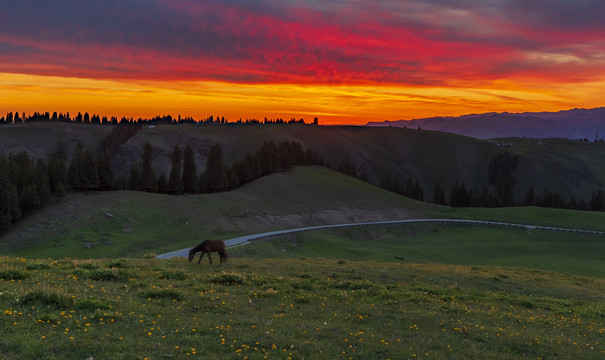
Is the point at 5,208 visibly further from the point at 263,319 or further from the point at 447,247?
the point at 263,319

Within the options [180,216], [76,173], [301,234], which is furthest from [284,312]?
[76,173]

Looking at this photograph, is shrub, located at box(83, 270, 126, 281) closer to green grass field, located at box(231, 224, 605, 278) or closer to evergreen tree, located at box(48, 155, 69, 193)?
green grass field, located at box(231, 224, 605, 278)

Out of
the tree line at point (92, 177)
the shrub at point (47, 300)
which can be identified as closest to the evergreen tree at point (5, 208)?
the tree line at point (92, 177)

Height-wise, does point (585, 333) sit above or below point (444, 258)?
above

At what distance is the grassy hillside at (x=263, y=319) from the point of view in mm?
13008

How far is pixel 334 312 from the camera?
1908 cm

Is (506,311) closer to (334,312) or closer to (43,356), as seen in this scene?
(334,312)

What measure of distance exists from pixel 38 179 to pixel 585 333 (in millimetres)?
108737

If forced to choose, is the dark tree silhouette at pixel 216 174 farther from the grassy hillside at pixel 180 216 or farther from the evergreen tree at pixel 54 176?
the evergreen tree at pixel 54 176

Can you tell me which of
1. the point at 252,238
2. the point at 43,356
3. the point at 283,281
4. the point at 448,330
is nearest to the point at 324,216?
the point at 252,238

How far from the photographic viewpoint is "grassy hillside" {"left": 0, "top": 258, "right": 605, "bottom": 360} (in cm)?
1301

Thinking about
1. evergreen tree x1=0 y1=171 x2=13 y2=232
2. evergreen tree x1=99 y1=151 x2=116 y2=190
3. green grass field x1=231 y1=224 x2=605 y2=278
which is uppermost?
evergreen tree x1=99 y1=151 x2=116 y2=190

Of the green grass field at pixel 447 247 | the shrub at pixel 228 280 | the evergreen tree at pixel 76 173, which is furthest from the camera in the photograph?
the evergreen tree at pixel 76 173

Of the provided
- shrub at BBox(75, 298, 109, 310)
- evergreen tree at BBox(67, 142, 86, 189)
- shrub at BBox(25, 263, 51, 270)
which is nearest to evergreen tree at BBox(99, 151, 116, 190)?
evergreen tree at BBox(67, 142, 86, 189)
